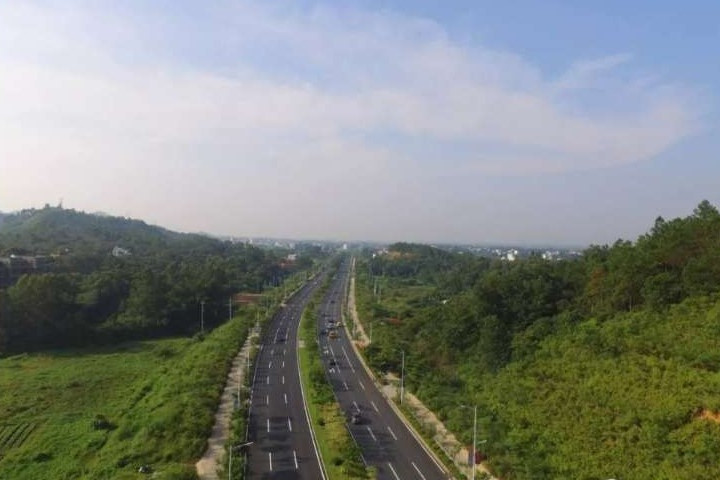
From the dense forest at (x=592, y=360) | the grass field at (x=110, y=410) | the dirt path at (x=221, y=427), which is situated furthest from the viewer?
the grass field at (x=110, y=410)

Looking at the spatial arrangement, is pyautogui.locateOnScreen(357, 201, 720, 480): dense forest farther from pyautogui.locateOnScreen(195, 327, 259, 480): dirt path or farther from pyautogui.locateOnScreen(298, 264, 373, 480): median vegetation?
pyautogui.locateOnScreen(195, 327, 259, 480): dirt path

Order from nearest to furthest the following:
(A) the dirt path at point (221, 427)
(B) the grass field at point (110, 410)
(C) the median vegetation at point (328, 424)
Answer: (C) the median vegetation at point (328, 424) < (A) the dirt path at point (221, 427) < (B) the grass field at point (110, 410)

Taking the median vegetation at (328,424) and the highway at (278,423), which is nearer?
the median vegetation at (328,424)

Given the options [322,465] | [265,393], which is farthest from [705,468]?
[265,393]

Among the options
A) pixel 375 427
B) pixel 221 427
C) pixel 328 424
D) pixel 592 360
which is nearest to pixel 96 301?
pixel 221 427

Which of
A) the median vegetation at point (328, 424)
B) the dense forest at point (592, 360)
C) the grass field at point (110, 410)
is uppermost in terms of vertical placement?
the dense forest at point (592, 360)

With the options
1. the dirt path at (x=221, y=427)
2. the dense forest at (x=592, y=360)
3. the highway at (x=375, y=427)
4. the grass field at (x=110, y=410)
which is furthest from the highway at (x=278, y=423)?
the dense forest at (x=592, y=360)

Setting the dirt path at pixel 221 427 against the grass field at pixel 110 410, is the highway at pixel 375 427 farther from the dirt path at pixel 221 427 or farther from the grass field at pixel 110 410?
the grass field at pixel 110 410

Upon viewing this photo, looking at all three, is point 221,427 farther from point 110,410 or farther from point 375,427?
point 110,410
